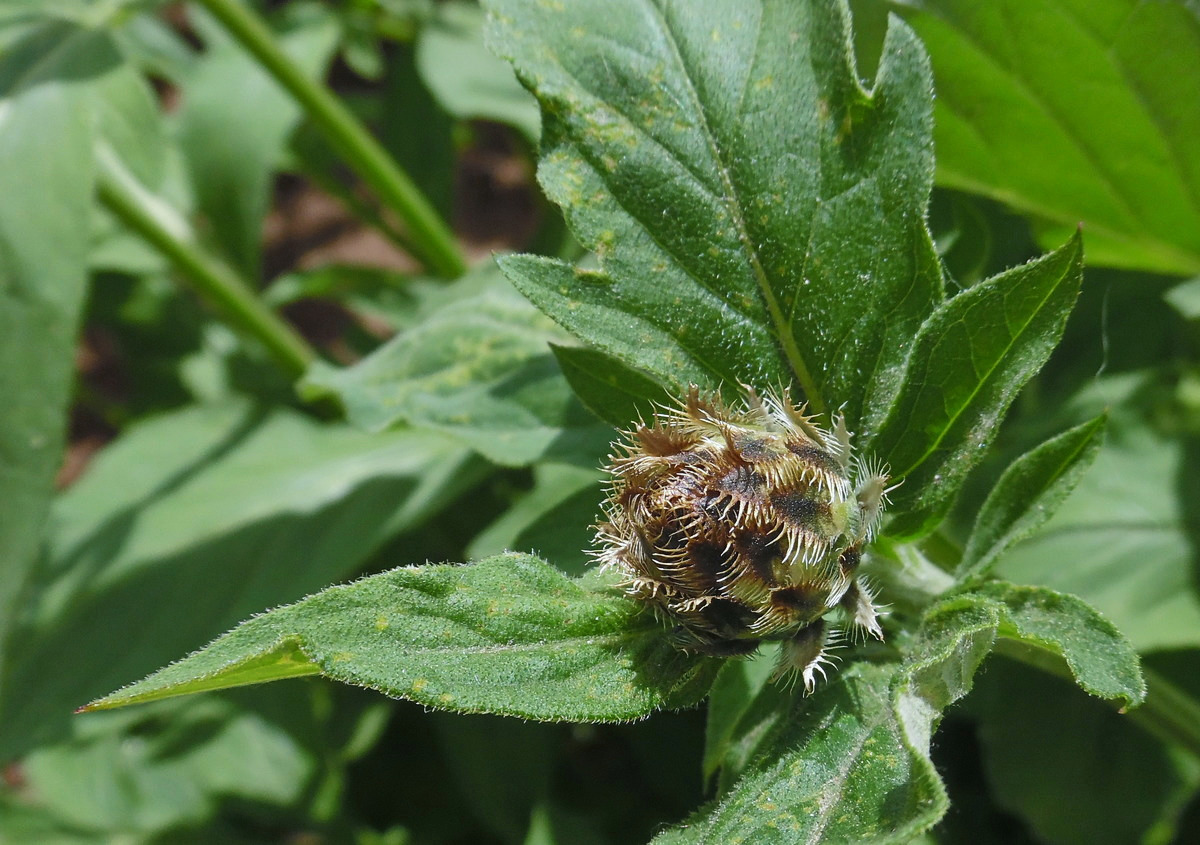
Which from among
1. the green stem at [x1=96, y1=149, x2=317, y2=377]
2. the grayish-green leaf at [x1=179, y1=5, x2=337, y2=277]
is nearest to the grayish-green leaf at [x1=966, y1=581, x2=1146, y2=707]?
the green stem at [x1=96, y1=149, x2=317, y2=377]

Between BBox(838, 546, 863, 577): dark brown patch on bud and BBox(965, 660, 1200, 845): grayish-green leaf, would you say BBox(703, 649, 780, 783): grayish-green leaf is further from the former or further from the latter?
BBox(965, 660, 1200, 845): grayish-green leaf

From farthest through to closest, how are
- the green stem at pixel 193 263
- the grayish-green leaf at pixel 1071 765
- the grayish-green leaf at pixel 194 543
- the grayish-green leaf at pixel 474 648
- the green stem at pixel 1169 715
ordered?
the green stem at pixel 193 263 → the grayish-green leaf at pixel 194 543 → the grayish-green leaf at pixel 1071 765 → the green stem at pixel 1169 715 → the grayish-green leaf at pixel 474 648

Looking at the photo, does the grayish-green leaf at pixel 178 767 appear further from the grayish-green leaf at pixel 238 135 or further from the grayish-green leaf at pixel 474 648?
the grayish-green leaf at pixel 474 648

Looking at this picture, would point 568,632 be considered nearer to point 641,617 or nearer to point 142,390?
point 641,617

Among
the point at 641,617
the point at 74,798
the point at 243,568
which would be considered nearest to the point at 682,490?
the point at 641,617

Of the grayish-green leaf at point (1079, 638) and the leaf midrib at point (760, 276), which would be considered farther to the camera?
the leaf midrib at point (760, 276)

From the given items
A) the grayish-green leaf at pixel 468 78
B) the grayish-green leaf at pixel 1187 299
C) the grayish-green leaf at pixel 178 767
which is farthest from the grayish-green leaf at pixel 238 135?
the grayish-green leaf at pixel 1187 299

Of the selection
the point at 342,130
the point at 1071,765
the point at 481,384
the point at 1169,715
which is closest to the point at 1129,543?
the point at 1071,765
